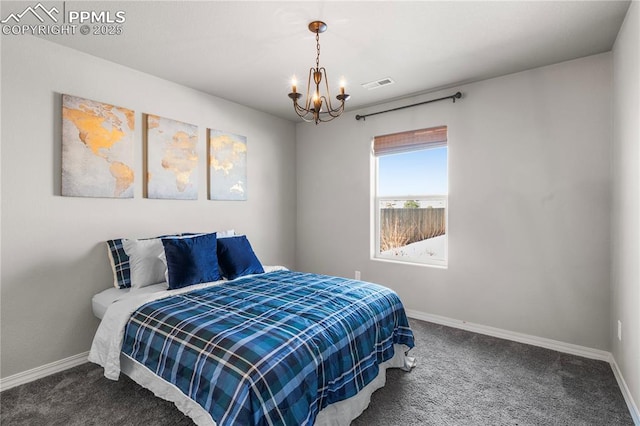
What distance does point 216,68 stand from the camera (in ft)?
9.95

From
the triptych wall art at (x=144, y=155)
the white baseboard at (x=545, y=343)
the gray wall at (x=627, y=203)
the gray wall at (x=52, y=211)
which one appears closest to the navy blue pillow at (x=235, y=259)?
the gray wall at (x=52, y=211)

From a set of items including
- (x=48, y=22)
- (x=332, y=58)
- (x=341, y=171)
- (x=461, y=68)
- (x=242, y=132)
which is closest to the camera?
(x=48, y=22)

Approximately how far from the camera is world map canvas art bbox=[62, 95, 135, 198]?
2607 millimetres

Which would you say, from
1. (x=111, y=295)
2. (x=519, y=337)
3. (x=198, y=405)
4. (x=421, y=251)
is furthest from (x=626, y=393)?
(x=111, y=295)

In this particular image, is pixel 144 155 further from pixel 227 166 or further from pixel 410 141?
pixel 410 141

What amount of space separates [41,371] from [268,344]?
213cm

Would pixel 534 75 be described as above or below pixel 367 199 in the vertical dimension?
above

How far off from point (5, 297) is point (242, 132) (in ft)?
8.86

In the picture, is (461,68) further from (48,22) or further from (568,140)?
(48,22)


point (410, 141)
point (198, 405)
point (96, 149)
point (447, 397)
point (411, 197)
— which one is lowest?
point (447, 397)

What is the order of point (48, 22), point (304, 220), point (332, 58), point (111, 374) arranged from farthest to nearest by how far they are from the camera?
1. point (304, 220)
2. point (332, 58)
3. point (48, 22)
4. point (111, 374)

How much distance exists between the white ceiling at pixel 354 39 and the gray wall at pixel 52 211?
0.68 ft

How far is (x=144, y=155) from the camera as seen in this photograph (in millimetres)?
3115

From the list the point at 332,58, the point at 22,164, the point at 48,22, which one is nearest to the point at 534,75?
the point at 332,58
